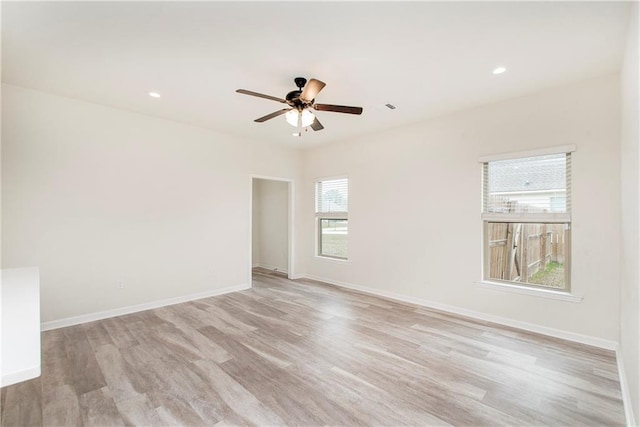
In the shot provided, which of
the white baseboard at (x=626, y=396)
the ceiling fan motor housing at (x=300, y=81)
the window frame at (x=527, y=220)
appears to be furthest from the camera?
the window frame at (x=527, y=220)

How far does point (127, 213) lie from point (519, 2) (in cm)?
475

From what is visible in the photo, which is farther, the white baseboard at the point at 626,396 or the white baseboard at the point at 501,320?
the white baseboard at the point at 501,320

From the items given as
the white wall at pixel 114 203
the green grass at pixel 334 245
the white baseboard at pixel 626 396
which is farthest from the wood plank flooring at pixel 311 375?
the green grass at pixel 334 245

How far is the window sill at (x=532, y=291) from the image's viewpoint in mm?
3187

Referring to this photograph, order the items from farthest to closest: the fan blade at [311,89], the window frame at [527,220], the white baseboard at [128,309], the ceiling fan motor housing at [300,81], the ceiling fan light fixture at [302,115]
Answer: the white baseboard at [128,309]
the window frame at [527,220]
the ceiling fan light fixture at [302,115]
the ceiling fan motor housing at [300,81]
the fan blade at [311,89]

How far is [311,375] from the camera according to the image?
2.50m

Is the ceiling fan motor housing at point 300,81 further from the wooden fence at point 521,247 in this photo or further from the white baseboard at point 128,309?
the white baseboard at point 128,309

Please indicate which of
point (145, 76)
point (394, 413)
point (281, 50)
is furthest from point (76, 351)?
point (281, 50)

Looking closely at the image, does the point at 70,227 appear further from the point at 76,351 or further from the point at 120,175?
the point at 76,351

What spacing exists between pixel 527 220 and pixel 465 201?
0.74 meters

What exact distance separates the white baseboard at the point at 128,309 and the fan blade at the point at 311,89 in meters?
3.59

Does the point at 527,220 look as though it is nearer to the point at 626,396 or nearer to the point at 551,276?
the point at 551,276

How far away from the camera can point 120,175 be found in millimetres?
3998

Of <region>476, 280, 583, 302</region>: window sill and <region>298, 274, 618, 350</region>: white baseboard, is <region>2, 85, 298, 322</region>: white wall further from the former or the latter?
<region>476, 280, 583, 302</region>: window sill
